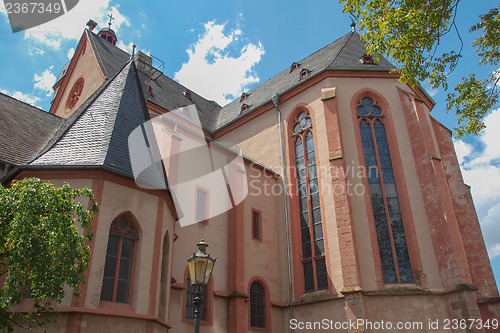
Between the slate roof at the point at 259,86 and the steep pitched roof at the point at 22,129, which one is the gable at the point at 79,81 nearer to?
the slate roof at the point at 259,86

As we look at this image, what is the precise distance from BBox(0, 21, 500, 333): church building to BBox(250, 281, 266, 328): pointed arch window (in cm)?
5

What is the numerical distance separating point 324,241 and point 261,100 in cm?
1011

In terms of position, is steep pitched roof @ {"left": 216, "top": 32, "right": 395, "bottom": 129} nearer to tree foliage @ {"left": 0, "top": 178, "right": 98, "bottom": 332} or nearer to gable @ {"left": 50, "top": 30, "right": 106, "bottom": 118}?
gable @ {"left": 50, "top": 30, "right": 106, "bottom": 118}

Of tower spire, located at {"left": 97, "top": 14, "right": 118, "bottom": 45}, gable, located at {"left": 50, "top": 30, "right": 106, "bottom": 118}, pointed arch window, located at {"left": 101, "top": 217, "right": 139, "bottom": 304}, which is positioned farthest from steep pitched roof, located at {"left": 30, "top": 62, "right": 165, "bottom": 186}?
tower spire, located at {"left": 97, "top": 14, "right": 118, "bottom": 45}

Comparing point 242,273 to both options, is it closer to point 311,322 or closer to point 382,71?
point 311,322

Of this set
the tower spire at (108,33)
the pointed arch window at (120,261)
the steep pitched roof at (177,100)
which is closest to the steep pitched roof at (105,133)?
the pointed arch window at (120,261)

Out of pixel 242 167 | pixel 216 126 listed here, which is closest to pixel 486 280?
pixel 242 167

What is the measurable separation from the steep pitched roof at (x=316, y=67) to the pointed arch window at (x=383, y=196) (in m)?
2.20

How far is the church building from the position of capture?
10094 mm

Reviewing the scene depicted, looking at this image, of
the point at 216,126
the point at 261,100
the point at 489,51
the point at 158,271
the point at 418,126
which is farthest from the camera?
the point at 216,126

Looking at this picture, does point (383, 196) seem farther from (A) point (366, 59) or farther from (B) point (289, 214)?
(A) point (366, 59)

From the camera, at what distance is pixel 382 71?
18.8 m

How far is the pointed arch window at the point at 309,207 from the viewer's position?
631 inches

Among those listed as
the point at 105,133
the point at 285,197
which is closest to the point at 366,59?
the point at 285,197
